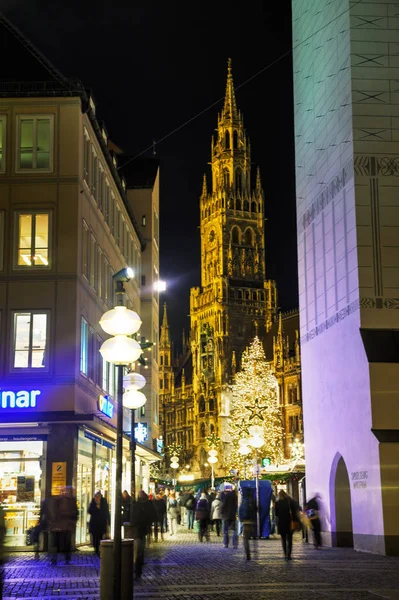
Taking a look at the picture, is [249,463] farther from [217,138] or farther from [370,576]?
[217,138]

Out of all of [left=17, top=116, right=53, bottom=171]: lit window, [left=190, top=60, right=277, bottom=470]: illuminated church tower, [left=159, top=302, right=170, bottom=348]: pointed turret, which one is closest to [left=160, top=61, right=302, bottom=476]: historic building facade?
[left=190, top=60, right=277, bottom=470]: illuminated church tower

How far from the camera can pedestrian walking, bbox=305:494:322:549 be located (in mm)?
29500

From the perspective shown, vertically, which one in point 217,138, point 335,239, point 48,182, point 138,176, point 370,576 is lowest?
point 370,576

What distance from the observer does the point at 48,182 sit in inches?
1170

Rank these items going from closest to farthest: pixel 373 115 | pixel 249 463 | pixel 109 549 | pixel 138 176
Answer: pixel 109 549, pixel 373 115, pixel 138 176, pixel 249 463

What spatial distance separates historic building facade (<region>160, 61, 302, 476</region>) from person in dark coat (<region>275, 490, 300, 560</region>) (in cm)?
9890

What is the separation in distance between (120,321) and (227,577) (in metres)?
7.40

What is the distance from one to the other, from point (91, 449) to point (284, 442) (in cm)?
8122

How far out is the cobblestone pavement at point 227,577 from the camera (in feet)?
47.8

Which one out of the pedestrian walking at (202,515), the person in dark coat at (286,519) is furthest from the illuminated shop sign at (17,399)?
the pedestrian walking at (202,515)

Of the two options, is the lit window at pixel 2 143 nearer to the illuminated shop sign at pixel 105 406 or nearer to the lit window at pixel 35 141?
the lit window at pixel 35 141

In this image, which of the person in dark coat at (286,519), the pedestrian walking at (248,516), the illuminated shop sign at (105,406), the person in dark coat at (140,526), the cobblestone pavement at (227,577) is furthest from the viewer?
the illuminated shop sign at (105,406)

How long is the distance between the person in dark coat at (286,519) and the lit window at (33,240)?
11032mm

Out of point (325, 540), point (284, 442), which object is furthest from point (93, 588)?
point (284, 442)
